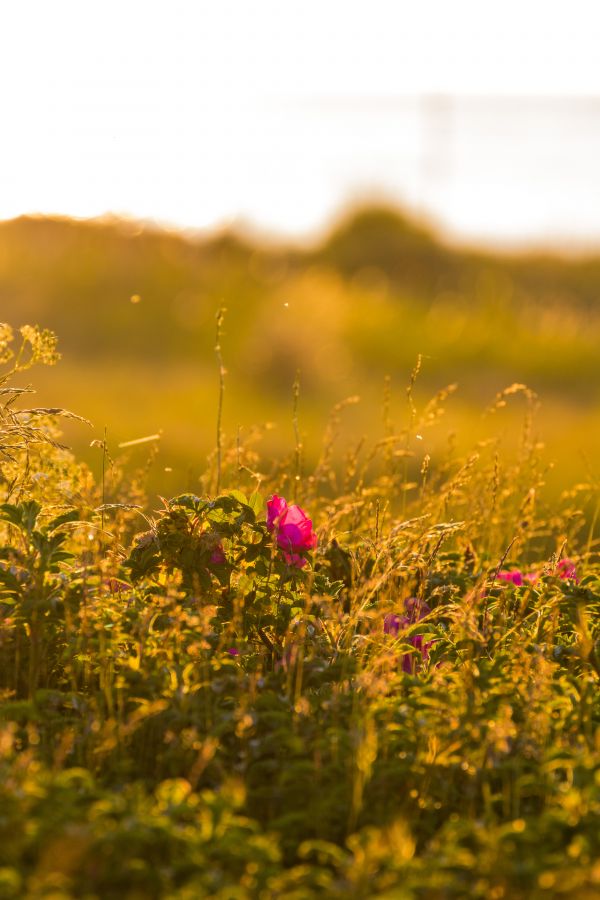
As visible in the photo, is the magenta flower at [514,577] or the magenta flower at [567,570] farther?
the magenta flower at [514,577]

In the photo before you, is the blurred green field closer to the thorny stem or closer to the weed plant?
the thorny stem

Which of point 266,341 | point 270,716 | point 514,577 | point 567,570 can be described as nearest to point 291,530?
point 270,716

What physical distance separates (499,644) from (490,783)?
506mm

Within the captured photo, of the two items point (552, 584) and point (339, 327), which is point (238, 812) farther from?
point (339, 327)

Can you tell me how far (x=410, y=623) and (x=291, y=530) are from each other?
360 mm

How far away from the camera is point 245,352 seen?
9.95 metres

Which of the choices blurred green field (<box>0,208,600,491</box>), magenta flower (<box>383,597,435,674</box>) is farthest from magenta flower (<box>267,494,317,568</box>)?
blurred green field (<box>0,208,600,491</box>)

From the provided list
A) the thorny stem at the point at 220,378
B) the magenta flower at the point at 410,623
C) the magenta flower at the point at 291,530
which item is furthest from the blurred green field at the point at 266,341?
the magenta flower at the point at 291,530

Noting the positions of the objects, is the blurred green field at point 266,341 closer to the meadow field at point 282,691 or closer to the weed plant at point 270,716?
the meadow field at point 282,691

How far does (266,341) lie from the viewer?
9961 mm

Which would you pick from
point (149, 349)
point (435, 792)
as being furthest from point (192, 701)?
point (149, 349)

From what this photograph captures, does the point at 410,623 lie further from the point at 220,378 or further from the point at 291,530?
the point at 220,378

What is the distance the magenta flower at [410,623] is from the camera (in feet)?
7.86

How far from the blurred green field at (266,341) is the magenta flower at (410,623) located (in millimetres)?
3714
